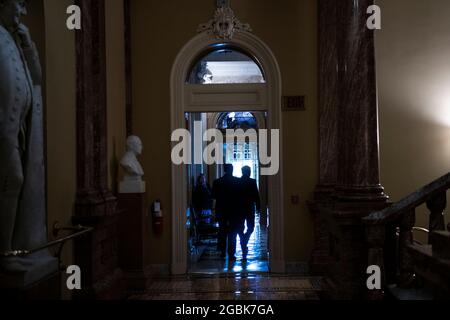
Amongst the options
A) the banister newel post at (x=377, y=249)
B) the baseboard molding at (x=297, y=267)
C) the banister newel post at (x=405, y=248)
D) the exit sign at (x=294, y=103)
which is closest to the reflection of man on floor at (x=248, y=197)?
the baseboard molding at (x=297, y=267)

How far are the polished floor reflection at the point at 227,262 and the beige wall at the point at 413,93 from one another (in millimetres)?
2411

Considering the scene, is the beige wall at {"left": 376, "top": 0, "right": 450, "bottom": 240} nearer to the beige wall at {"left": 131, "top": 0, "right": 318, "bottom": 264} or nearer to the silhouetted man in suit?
the beige wall at {"left": 131, "top": 0, "right": 318, "bottom": 264}

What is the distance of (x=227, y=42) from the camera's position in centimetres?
788

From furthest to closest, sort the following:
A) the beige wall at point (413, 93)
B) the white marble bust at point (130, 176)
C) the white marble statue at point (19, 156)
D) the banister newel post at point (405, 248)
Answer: the beige wall at point (413, 93), the white marble bust at point (130, 176), the banister newel post at point (405, 248), the white marble statue at point (19, 156)

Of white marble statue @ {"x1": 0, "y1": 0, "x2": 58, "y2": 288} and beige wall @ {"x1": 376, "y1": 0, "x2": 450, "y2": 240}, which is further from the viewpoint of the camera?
beige wall @ {"x1": 376, "y1": 0, "x2": 450, "y2": 240}

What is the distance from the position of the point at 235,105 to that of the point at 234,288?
9.30 ft

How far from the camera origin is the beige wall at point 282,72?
7793 mm

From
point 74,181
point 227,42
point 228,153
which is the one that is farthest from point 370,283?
point 228,153

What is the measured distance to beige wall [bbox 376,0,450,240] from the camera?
7.46 meters

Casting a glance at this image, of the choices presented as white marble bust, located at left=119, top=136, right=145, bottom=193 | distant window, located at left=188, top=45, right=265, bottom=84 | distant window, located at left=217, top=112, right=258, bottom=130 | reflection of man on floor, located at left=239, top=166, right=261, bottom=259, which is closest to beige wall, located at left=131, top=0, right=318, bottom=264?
reflection of man on floor, located at left=239, top=166, right=261, bottom=259

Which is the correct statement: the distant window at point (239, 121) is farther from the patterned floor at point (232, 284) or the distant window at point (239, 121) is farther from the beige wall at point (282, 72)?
the beige wall at point (282, 72)

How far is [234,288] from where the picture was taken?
6.67 meters

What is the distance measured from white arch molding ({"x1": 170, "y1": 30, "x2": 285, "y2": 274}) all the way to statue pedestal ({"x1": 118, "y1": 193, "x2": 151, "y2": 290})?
1.14 meters

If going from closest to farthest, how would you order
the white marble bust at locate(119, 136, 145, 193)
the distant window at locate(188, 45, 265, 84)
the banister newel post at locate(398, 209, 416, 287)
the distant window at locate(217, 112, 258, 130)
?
the banister newel post at locate(398, 209, 416, 287), the white marble bust at locate(119, 136, 145, 193), the distant window at locate(188, 45, 265, 84), the distant window at locate(217, 112, 258, 130)
